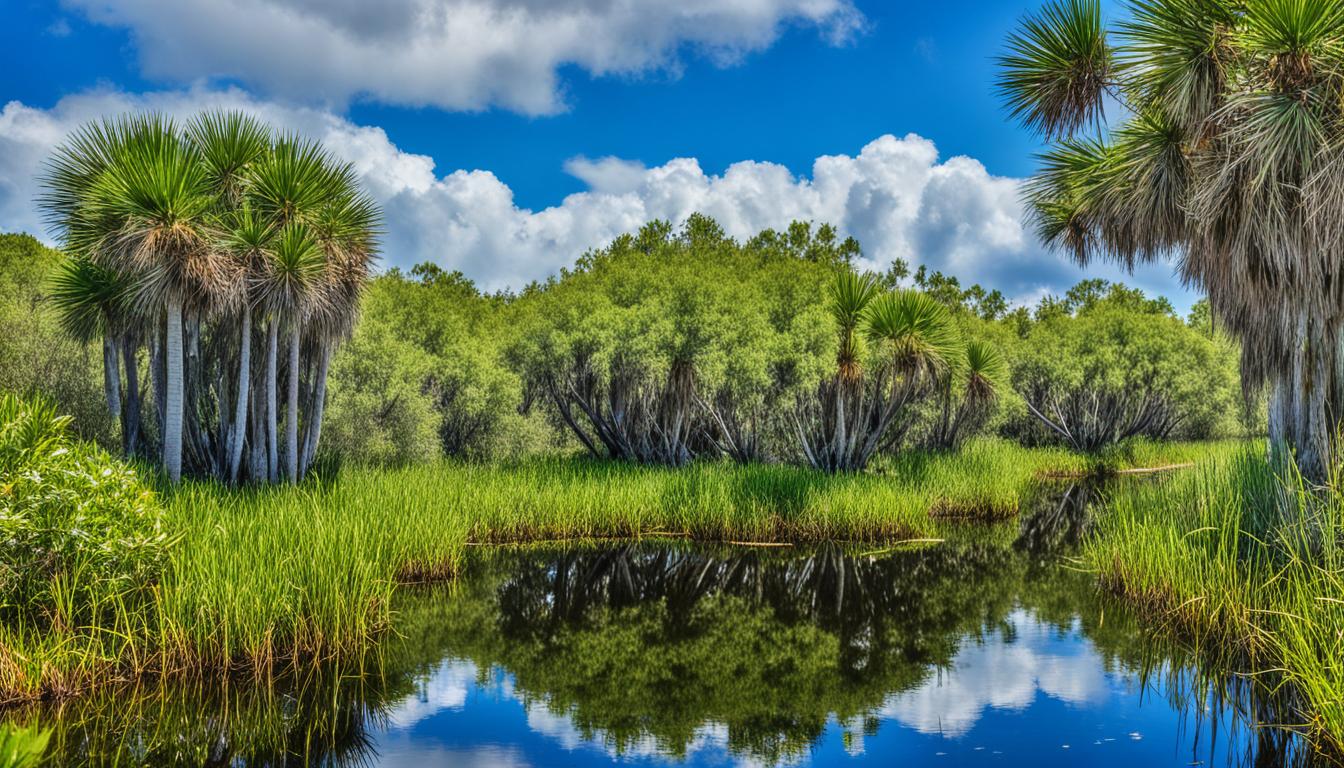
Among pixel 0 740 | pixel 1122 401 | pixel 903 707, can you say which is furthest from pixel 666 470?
pixel 1122 401

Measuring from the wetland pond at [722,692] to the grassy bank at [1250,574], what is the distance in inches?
18.3

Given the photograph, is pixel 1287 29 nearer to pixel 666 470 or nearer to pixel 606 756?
pixel 606 756

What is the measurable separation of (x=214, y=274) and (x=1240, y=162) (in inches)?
601

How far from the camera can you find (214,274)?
14.3m

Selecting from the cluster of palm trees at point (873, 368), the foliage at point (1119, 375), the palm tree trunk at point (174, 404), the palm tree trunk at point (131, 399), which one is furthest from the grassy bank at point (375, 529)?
the foliage at point (1119, 375)

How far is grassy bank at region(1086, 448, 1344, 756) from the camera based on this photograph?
6.95 meters

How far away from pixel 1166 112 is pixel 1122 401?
31459 mm

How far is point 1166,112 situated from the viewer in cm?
1142

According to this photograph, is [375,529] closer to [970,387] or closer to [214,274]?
[214,274]

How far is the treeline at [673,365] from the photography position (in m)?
20.6

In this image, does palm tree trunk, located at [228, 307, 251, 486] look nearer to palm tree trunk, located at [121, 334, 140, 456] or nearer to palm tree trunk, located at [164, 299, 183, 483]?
palm tree trunk, located at [164, 299, 183, 483]

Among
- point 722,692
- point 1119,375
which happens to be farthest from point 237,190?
point 1119,375

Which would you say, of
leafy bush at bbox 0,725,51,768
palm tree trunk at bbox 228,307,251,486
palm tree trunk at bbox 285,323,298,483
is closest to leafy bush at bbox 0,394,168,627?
leafy bush at bbox 0,725,51,768

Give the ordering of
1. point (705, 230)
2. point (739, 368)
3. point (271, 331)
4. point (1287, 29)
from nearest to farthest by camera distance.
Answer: point (1287, 29) < point (271, 331) < point (739, 368) < point (705, 230)
